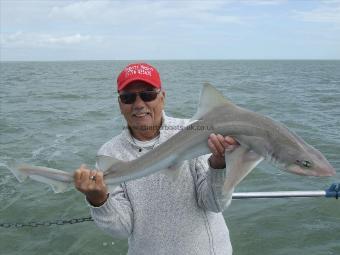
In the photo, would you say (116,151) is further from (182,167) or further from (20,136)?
(20,136)

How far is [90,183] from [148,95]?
2.68 ft

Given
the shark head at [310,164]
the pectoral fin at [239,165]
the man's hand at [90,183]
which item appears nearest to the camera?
the shark head at [310,164]

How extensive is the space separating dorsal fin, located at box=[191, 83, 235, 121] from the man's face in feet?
1.86

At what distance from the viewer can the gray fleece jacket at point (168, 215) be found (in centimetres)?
312

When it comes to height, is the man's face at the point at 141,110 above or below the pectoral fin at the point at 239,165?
above

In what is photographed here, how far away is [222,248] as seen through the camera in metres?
3.18

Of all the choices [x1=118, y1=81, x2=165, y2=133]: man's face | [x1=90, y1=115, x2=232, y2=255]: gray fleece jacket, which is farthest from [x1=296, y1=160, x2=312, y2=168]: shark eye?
[x1=118, y1=81, x2=165, y2=133]: man's face

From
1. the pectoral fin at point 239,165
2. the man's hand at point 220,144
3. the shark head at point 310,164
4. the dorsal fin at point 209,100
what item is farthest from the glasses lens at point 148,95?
the shark head at point 310,164

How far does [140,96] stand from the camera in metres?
3.30

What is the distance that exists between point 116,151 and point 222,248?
107 centimetres

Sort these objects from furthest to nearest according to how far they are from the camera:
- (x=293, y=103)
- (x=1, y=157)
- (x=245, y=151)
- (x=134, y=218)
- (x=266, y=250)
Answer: (x=293, y=103) → (x=1, y=157) → (x=266, y=250) → (x=134, y=218) → (x=245, y=151)

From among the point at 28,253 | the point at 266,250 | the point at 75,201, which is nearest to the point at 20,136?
the point at 75,201

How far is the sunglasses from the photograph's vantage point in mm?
3301

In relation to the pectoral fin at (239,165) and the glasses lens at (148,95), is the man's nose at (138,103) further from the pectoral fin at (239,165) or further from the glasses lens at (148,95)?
the pectoral fin at (239,165)
